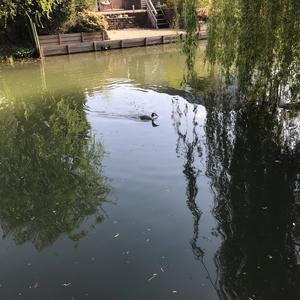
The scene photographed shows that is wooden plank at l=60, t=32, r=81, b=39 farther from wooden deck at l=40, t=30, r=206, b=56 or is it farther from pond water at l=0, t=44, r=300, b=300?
pond water at l=0, t=44, r=300, b=300

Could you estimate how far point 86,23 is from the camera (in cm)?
2362

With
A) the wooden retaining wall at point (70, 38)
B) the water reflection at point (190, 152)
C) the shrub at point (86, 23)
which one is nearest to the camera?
the water reflection at point (190, 152)

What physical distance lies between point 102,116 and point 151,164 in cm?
385

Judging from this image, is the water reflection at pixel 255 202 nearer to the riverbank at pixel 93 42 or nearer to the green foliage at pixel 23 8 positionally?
the green foliage at pixel 23 8

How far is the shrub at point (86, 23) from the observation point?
77.4 feet

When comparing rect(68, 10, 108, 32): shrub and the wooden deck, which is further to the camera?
rect(68, 10, 108, 32): shrub

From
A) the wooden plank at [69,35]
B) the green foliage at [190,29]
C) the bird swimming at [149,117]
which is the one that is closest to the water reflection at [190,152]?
the bird swimming at [149,117]

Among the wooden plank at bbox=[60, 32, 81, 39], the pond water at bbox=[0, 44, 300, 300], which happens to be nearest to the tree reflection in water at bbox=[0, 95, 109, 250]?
the pond water at bbox=[0, 44, 300, 300]

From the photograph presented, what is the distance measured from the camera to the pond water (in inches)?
196

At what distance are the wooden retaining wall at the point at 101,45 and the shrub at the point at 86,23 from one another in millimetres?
1029

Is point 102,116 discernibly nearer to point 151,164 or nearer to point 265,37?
point 151,164

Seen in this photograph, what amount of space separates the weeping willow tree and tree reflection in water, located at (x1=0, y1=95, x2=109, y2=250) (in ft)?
12.2

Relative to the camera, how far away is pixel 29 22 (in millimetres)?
21500

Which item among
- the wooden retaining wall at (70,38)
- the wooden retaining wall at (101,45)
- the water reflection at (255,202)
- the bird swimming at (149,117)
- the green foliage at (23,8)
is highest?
the green foliage at (23,8)
